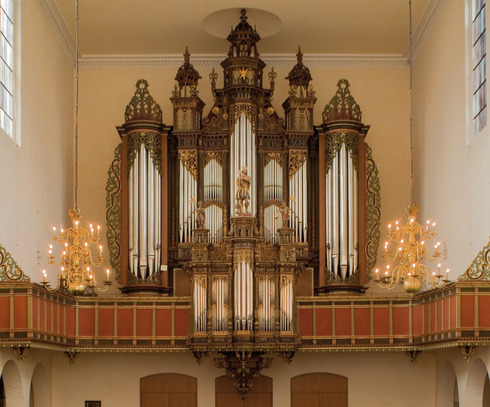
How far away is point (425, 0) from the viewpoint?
2341 cm

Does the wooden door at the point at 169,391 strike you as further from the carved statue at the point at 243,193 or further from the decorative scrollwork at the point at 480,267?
the decorative scrollwork at the point at 480,267

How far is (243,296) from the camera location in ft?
73.2

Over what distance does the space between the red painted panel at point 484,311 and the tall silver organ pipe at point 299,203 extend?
23.4ft

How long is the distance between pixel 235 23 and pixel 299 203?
5.17 metres

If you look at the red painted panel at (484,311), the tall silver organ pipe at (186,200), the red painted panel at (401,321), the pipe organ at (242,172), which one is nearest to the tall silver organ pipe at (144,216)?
the pipe organ at (242,172)

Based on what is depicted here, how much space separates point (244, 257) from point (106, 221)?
526cm

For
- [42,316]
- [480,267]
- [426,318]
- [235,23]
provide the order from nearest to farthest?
[480,267] → [42,316] → [426,318] → [235,23]

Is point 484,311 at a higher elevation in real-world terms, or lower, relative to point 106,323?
higher

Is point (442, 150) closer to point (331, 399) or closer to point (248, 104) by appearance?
point (248, 104)

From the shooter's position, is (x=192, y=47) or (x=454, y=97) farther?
(x=192, y=47)

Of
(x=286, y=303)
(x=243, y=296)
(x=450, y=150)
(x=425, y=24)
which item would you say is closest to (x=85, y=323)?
(x=243, y=296)

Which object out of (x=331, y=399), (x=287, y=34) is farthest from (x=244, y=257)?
(x=287, y=34)

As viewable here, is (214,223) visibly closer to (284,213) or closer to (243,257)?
(284,213)

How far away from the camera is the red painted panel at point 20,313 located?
18.6 metres
